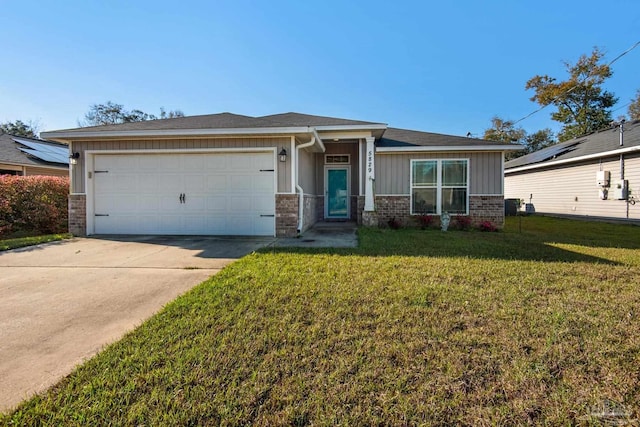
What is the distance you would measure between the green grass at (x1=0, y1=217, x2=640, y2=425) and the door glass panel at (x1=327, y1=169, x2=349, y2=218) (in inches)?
315

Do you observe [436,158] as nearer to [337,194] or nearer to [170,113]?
[337,194]

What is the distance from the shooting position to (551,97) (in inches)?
1005

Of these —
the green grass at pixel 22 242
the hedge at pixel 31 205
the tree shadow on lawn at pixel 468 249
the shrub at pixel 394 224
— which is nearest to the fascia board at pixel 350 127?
the shrub at pixel 394 224

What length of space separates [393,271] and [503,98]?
28.3 meters

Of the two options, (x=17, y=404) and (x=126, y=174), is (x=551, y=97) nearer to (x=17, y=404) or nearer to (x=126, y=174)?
(x=126, y=174)

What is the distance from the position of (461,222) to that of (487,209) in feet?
3.15

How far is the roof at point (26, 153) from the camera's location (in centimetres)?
1255

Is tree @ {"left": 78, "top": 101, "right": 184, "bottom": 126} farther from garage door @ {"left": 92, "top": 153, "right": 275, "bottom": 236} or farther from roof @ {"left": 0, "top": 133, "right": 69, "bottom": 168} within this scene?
garage door @ {"left": 92, "top": 153, "right": 275, "bottom": 236}

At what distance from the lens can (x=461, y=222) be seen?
947 cm

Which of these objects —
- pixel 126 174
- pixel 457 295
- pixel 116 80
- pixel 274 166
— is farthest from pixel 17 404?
pixel 116 80

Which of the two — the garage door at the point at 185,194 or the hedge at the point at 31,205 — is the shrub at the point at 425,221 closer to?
the garage door at the point at 185,194

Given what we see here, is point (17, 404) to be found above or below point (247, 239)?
below

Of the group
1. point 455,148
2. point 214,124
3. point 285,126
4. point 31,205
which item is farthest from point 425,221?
point 31,205

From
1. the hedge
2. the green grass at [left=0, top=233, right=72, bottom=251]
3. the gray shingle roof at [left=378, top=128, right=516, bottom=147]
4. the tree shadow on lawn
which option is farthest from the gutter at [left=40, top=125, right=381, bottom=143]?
the gray shingle roof at [left=378, top=128, right=516, bottom=147]
